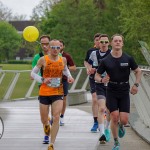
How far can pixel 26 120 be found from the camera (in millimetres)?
14750

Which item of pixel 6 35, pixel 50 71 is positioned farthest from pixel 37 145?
pixel 6 35

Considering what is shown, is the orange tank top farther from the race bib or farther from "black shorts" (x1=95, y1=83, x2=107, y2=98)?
"black shorts" (x1=95, y1=83, x2=107, y2=98)

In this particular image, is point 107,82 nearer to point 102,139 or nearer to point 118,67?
point 118,67

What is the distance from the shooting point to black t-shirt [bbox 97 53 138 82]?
9.55 metres

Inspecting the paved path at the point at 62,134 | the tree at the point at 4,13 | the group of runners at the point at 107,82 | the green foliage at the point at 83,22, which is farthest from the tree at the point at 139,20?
the tree at the point at 4,13

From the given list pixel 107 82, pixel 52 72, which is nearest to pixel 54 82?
pixel 52 72

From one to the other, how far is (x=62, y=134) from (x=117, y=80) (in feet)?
9.66

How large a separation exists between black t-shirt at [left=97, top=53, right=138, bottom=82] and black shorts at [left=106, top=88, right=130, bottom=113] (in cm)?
24

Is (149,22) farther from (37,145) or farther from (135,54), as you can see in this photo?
(37,145)

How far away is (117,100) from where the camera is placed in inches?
384

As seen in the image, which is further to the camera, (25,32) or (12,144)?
(25,32)

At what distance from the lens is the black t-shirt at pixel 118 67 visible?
955 centimetres

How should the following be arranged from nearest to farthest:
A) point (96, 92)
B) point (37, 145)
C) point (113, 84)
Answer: point (113, 84)
point (37, 145)
point (96, 92)

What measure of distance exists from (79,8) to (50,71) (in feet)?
140
